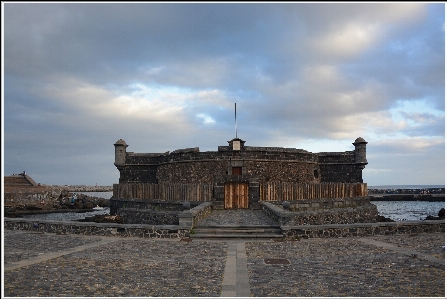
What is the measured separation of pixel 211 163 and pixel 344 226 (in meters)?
14.6

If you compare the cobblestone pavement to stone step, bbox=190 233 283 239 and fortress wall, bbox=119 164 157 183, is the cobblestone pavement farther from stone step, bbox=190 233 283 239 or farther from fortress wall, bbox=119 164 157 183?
fortress wall, bbox=119 164 157 183

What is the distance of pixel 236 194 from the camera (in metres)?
21.0

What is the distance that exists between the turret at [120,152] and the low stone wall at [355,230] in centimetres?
2274

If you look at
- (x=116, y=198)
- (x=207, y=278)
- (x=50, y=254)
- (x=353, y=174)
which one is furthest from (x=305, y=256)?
(x=353, y=174)

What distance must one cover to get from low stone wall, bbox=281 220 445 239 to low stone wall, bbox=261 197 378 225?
1.17 meters

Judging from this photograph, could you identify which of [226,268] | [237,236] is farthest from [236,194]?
[226,268]

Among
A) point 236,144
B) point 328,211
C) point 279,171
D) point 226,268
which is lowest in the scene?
point 226,268

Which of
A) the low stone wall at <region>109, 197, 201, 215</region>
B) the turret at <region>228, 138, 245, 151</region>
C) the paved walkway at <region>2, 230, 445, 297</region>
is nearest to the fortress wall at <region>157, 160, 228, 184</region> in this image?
the turret at <region>228, 138, 245, 151</region>

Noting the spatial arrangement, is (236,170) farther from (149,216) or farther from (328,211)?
(328,211)

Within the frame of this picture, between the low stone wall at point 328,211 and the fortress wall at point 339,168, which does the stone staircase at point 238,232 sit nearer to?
the low stone wall at point 328,211

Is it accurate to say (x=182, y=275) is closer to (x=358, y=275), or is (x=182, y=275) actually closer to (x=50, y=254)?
(x=358, y=275)

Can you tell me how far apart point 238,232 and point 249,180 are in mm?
8505

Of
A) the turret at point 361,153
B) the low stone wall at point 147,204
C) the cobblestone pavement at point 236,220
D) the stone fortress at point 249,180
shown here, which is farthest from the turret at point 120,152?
the turret at point 361,153

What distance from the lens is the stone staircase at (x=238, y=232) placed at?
12.3 meters
